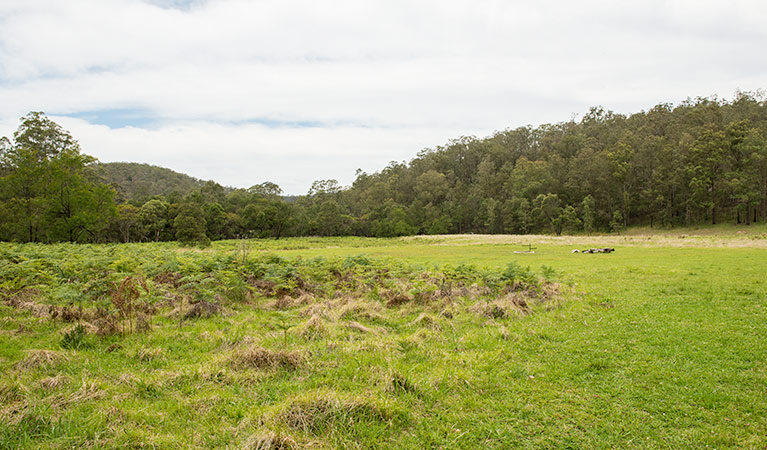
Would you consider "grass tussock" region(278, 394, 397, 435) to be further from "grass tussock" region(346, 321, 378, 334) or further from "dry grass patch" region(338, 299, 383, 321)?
"dry grass patch" region(338, 299, 383, 321)

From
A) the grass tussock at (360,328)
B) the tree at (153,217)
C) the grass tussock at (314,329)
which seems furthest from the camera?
the tree at (153,217)

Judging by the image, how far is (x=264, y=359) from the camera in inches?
251

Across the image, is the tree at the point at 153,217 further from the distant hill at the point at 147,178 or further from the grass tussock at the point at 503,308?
the grass tussock at the point at 503,308

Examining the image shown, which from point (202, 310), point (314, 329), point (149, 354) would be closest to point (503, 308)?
point (314, 329)

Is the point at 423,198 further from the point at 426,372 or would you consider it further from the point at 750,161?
the point at 426,372

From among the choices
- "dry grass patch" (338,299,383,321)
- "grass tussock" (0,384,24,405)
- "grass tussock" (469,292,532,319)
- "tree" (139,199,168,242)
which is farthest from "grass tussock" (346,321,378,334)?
"tree" (139,199,168,242)

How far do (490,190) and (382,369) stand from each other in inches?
4290

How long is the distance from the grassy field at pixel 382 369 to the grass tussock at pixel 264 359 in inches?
0.9

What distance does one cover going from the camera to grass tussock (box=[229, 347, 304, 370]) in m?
6.23

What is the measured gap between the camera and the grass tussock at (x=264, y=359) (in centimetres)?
623

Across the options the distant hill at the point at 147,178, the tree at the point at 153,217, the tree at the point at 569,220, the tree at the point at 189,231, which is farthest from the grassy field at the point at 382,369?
the distant hill at the point at 147,178

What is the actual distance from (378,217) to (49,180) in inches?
2919

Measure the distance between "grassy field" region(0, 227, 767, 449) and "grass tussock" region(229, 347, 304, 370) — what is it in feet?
0.08

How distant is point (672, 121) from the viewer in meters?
91.3
